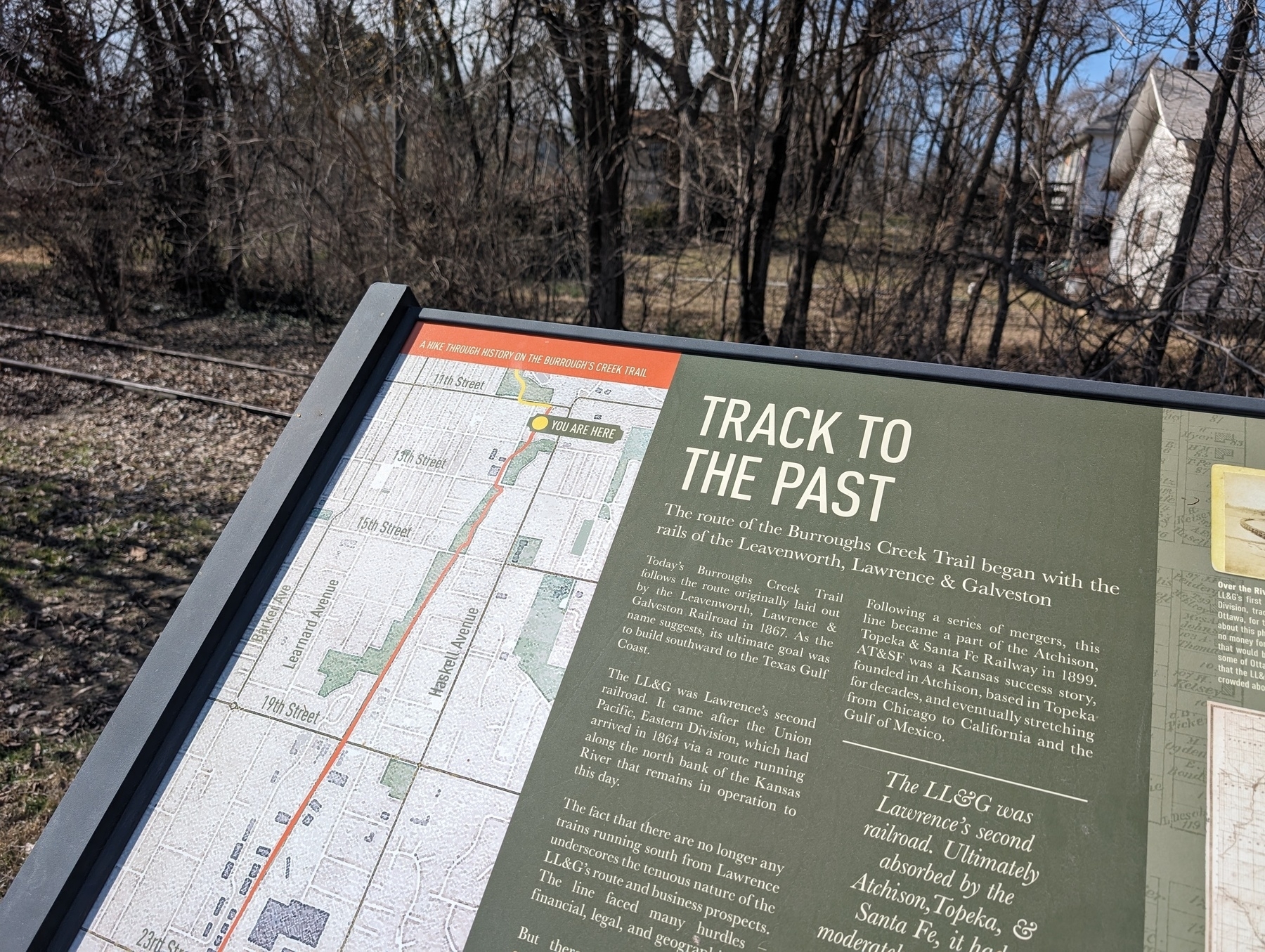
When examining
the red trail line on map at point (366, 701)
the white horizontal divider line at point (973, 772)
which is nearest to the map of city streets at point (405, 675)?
the red trail line on map at point (366, 701)

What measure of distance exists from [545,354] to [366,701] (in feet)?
3.54

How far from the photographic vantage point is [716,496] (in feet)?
7.41

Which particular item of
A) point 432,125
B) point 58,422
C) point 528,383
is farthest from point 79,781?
point 432,125

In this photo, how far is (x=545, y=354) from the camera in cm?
266

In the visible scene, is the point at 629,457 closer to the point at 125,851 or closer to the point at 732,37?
the point at 125,851

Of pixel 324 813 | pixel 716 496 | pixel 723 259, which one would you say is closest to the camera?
pixel 324 813

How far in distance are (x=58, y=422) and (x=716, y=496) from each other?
28.3ft

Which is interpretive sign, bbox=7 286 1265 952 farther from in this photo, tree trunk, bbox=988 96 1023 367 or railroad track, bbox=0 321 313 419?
tree trunk, bbox=988 96 1023 367

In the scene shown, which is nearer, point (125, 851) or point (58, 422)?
point (125, 851)

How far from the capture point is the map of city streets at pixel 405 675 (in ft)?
6.40

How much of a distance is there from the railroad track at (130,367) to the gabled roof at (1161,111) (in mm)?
8661

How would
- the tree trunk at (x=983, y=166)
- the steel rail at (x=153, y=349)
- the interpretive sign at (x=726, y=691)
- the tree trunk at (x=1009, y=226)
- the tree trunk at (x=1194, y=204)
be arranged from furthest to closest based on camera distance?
1. the steel rail at (x=153, y=349)
2. the tree trunk at (x=1009, y=226)
3. the tree trunk at (x=983, y=166)
4. the tree trunk at (x=1194, y=204)
5. the interpretive sign at (x=726, y=691)

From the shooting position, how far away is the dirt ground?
180 inches

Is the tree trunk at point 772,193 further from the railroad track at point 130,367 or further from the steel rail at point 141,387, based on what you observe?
the railroad track at point 130,367
